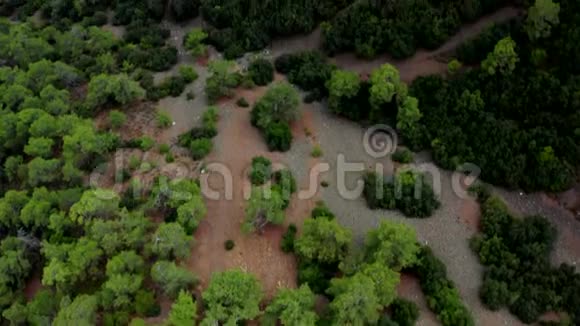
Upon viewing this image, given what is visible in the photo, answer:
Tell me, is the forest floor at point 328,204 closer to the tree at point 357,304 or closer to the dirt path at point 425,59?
the dirt path at point 425,59

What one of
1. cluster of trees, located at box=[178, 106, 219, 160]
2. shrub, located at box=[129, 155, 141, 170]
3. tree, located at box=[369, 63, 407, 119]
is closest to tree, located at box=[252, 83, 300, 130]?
cluster of trees, located at box=[178, 106, 219, 160]

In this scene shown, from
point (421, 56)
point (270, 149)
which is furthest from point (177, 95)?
point (421, 56)

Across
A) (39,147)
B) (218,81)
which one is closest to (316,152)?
(218,81)

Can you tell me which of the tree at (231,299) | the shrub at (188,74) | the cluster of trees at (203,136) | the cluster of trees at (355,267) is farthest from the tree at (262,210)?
the shrub at (188,74)

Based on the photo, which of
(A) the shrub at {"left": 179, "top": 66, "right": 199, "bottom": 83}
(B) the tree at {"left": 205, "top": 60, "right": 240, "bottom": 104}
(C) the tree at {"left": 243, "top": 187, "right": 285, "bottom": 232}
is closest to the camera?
(C) the tree at {"left": 243, "top": 187, "right": 285, "bottom": 232}

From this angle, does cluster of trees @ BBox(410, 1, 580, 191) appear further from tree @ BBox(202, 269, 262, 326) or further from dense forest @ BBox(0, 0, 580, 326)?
tree @ BBox(202, 269, 262, 326)

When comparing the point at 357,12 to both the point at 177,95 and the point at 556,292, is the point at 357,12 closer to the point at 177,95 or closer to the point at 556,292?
the point at 177,95
